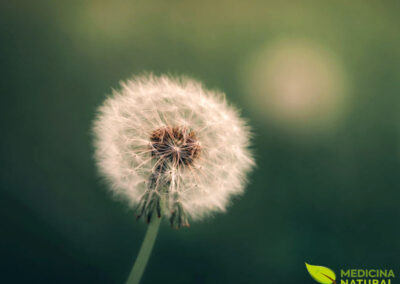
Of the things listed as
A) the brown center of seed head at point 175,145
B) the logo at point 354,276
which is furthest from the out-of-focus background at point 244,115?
the brown center of seed head at point 175,145

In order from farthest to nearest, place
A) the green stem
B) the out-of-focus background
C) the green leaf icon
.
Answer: the out-of-focus background → the green leaf icon → the green stem

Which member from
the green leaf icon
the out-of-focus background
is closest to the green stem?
the out-of-focus background

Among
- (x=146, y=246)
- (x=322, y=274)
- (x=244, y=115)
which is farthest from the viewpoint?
(x=244, y=115)

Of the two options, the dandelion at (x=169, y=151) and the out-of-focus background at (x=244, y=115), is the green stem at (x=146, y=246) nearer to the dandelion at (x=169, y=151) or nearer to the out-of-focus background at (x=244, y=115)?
the dandelion at (x=169, y=151)

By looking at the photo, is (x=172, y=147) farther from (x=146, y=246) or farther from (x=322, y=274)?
(x=322, y=274)

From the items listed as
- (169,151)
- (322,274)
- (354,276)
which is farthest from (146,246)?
(354,276)

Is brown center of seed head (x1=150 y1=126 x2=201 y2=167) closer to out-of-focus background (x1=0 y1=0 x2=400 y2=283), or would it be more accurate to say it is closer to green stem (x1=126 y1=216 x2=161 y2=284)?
green stem (x1=126 y1=216 x2=161 y2=284)

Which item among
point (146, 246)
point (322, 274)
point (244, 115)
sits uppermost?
point (244, 115)
